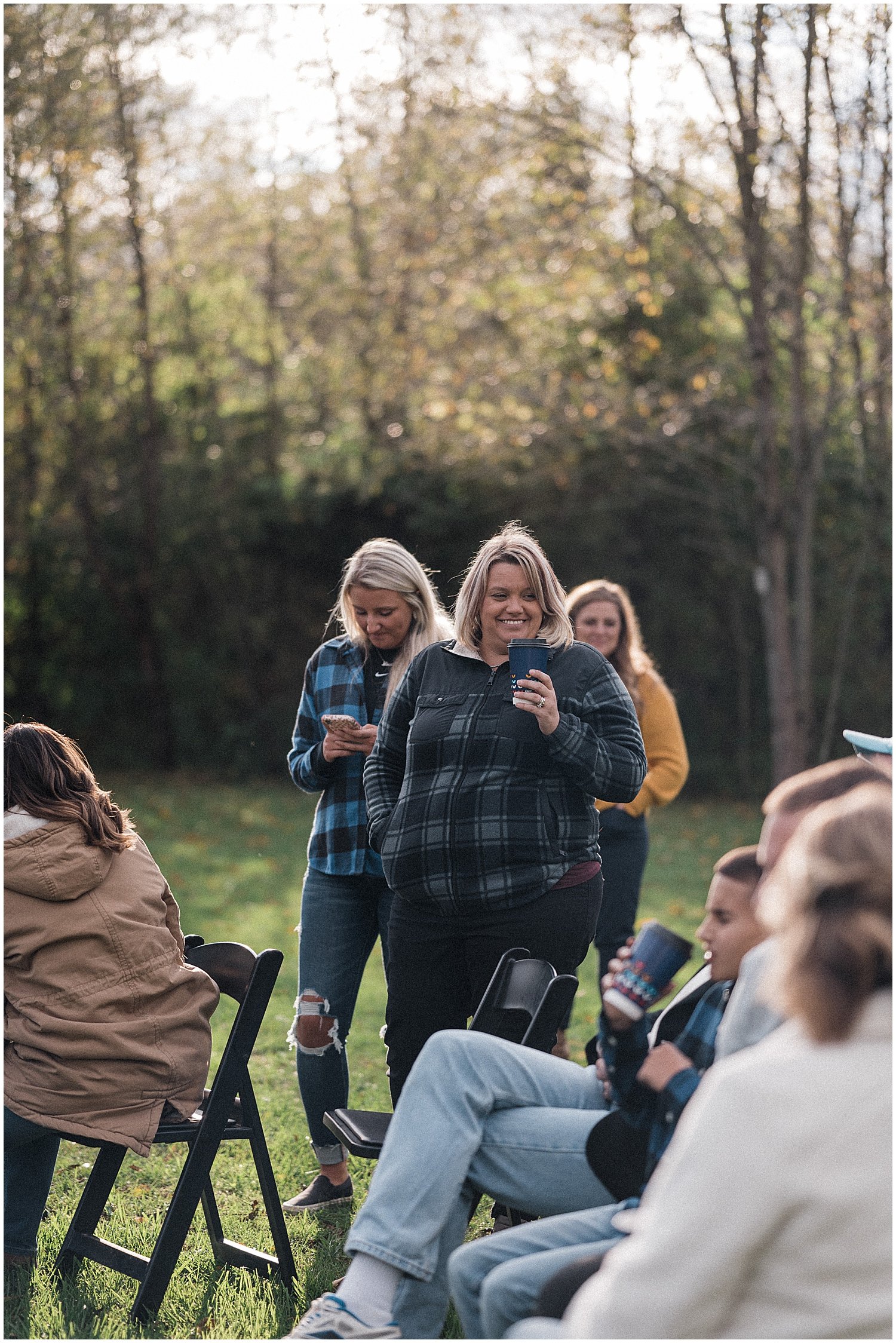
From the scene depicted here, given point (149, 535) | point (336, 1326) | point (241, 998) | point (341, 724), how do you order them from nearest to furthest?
1. point (336, 1326)
2. point (241, 998)
3. point (341, 724)
4. point (149, 535)

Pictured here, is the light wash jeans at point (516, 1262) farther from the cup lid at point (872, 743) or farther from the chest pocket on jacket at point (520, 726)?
the chest pocket on jacket at point (520, 726)

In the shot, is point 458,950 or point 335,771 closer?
point 458,950

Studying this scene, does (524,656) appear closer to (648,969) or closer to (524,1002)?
(524,1002)

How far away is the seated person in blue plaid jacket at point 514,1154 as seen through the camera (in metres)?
2.22

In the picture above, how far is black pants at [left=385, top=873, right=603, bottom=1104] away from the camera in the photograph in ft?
10.4

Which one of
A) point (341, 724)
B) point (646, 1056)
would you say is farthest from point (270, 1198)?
point (646, 1056)

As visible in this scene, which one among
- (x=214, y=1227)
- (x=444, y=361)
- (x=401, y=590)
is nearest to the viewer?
(x=214, y=1227)

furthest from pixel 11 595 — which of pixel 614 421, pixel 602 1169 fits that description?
pixel 602 1169

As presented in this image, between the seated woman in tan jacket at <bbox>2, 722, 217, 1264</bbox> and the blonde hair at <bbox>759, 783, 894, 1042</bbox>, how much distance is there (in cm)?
180

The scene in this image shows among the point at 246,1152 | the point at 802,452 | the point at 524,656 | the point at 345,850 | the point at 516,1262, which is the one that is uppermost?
the point at 802,452

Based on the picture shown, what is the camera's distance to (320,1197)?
3.82m

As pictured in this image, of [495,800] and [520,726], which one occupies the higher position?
[520,726]

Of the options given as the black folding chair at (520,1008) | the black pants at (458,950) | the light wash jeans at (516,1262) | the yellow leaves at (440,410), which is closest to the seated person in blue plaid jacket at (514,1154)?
the light wash jeans at (516,1262)

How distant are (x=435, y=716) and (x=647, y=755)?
1.95m
